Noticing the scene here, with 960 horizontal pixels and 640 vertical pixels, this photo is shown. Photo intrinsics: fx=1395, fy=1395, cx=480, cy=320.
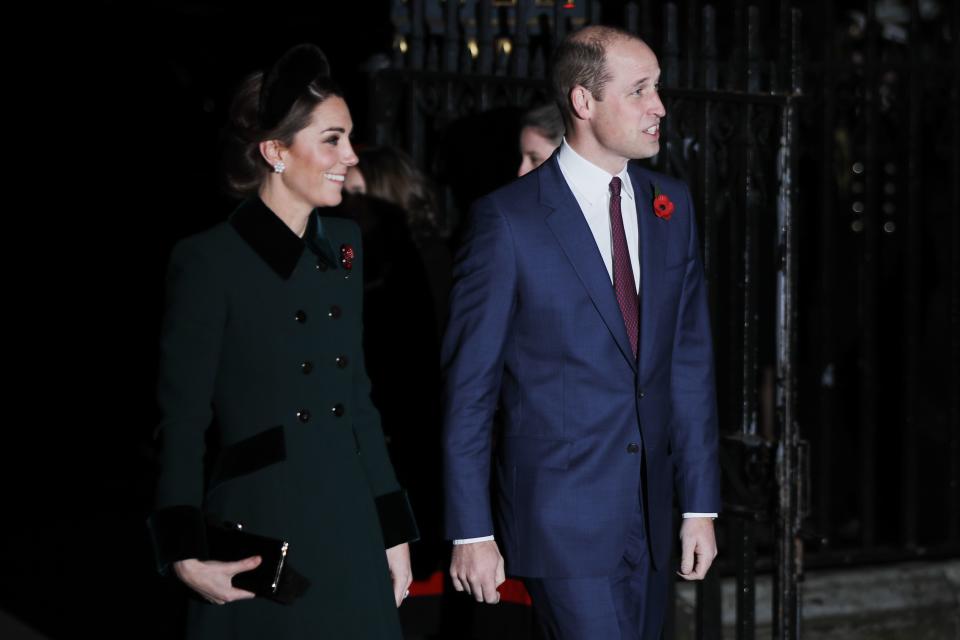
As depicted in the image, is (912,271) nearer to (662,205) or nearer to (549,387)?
(662,205)

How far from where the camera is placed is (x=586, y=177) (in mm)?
3666

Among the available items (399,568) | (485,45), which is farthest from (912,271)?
(399,568)

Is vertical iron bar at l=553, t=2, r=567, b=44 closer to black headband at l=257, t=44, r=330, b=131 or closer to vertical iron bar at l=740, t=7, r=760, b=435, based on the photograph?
vertical iron bar at l=740, t=7, r=760, b=435

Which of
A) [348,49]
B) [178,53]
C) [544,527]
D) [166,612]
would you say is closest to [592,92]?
[544,527]

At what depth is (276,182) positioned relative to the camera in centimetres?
337

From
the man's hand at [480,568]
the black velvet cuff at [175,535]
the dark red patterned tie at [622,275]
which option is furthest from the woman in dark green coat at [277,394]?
the dark red patterned tie at [622,275]

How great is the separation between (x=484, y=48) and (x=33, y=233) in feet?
29.2

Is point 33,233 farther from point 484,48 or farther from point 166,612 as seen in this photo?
point 484,48

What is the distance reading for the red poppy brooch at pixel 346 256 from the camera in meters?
3.47

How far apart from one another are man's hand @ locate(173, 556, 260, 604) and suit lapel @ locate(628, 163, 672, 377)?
1.16 metres

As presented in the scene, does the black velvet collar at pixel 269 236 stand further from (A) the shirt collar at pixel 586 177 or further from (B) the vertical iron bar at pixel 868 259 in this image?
(B) the vertical iron bar at pixel 868 259

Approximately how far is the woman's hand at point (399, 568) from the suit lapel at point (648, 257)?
30.3 inches

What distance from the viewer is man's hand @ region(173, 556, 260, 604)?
304 centimetres

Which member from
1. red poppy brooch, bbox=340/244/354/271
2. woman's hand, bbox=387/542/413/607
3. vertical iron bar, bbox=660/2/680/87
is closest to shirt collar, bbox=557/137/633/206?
red poppy brooch, bbox=340/244/354/271
